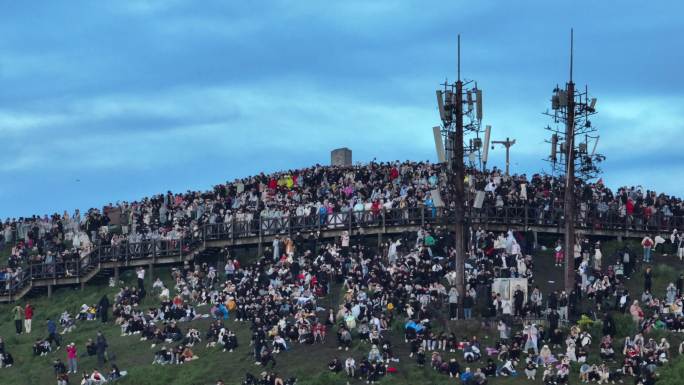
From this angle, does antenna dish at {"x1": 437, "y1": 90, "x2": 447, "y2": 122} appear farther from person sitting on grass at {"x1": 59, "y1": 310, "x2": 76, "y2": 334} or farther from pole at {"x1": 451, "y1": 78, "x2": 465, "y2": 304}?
person sitting on grass at {"x1": 59, "y1": 310, "x2": 76, "y2": 334}

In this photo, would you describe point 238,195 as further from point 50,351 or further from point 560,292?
point 560,292

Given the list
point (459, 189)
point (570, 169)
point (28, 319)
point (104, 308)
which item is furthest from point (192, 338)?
point (570, 169)

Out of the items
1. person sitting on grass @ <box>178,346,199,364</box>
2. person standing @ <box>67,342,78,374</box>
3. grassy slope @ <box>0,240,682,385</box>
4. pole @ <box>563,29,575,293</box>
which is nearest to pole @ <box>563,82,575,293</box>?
pole @ <box>563,29,575,293</box>

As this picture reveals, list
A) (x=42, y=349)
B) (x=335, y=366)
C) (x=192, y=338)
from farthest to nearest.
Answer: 1. (x=42, y=349)
2. (x=192, y=338)
3. (x=335, y=366)

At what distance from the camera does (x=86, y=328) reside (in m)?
75.2

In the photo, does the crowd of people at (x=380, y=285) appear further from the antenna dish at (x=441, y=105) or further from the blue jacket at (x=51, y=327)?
the antenna dish at (x=441, y=105)

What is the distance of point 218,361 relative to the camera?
65250 mm

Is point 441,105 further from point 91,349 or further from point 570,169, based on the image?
point 91,349

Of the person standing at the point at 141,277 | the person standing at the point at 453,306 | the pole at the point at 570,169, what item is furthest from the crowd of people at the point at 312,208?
the person standing at the point at 453,306

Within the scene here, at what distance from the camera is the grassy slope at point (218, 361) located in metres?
61.1

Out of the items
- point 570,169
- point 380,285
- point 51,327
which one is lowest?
point 51,327

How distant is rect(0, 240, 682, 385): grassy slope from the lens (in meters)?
61.1

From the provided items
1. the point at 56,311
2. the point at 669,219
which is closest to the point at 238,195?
the point at 56,311

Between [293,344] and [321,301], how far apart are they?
17.8 feet
